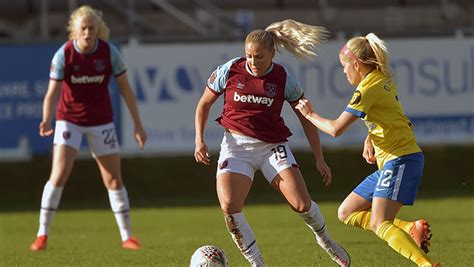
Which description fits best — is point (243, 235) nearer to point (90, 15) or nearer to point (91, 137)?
point (91, 137)

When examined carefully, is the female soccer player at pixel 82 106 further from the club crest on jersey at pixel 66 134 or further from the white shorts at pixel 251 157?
the white shorts at pixel 251 157

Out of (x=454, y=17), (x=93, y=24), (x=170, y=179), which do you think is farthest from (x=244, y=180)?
(x=454, y=17)

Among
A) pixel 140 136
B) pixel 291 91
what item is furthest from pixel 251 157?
pixel 140 136

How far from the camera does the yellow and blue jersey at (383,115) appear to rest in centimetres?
810

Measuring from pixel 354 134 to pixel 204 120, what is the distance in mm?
8842

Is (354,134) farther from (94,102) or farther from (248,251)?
(248,251)

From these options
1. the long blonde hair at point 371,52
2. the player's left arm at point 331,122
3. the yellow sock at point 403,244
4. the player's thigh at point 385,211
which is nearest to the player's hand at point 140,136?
the player's left arm at point 331,122

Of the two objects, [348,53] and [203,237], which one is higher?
[348,53]

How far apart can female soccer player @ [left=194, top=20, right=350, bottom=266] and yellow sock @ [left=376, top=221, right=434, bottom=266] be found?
0.71 meters

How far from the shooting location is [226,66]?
865 cm

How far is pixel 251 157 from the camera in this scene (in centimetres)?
854

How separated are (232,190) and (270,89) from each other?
0.80 metres

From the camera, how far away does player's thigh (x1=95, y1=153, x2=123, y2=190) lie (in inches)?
437

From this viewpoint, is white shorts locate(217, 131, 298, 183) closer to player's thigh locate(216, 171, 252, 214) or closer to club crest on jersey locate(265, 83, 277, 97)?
player's thigh locate(216, 171, 252, 214)
